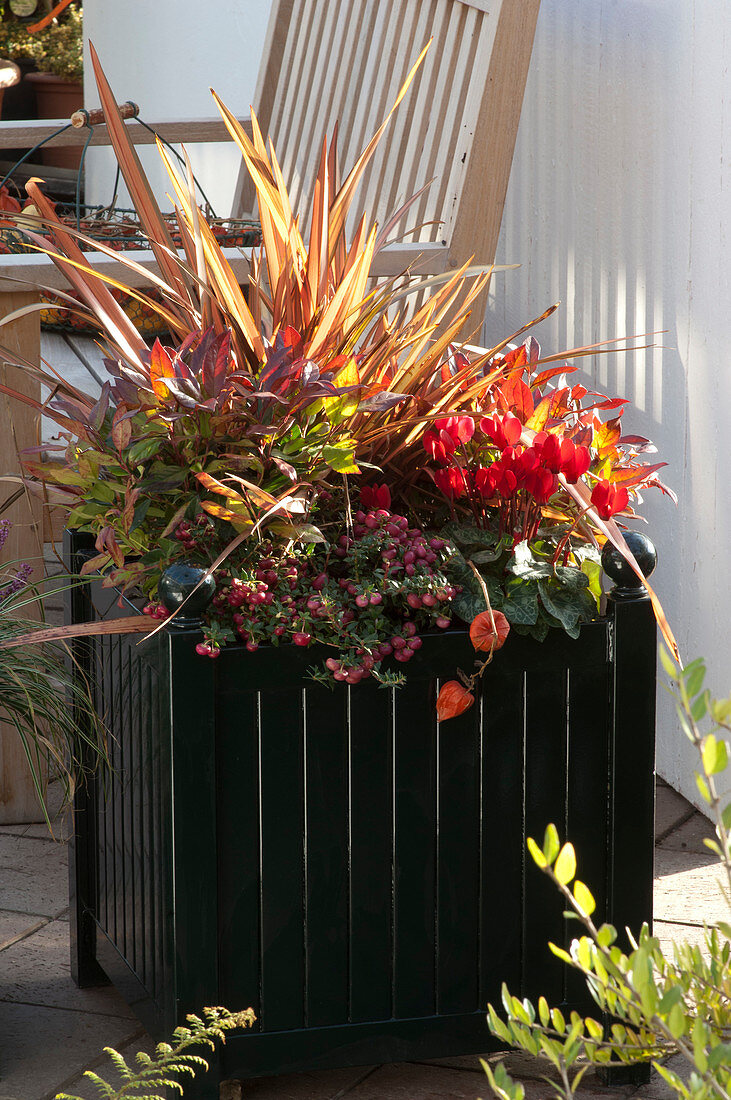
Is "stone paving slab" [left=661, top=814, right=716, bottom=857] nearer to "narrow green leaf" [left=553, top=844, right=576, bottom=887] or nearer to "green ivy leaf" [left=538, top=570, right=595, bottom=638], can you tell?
"green ivy leaf" [left=538, top=570, right=595, bottom=638]

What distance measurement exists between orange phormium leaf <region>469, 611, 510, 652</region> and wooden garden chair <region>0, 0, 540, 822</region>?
2.71ft

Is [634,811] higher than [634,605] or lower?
lower

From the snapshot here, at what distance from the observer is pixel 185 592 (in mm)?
1499

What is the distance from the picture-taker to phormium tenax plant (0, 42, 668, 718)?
1545mm

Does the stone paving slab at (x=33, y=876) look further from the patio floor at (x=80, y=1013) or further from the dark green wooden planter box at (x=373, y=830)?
the dark green wooden planter box at (x=373, y=830)

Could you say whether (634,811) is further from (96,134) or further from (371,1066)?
(96,134)

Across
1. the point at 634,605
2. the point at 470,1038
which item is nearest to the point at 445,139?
the point at 634,605

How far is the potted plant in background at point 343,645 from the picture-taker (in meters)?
1.56

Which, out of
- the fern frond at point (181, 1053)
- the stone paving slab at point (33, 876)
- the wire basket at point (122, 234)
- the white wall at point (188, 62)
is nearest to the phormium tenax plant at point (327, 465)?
Answer: the fern frond at point (181, 1053)

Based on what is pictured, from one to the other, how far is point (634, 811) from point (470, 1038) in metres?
0.36

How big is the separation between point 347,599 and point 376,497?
17 centimetres

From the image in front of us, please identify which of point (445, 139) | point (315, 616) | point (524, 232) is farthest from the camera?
point (524, 232)

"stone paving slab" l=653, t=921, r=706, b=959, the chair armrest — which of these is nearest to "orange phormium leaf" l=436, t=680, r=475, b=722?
"stone paving slab" l=653, t=921, r=706, b=959

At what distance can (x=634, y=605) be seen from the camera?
1.66m
